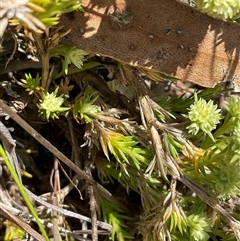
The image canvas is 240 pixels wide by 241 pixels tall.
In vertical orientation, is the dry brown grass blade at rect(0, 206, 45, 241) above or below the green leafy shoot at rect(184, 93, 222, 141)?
below

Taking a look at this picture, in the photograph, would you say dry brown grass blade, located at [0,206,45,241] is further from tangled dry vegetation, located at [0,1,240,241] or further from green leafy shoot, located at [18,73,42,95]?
green leafy shoot, located at [18,73,42,95]

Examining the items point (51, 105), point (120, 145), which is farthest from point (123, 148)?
point (51, 105)

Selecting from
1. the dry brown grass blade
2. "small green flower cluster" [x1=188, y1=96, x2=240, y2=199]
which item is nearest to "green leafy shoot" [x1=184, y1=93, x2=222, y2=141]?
"small green flower cluster" [x1=188, y1=96, x2=240, y2=199]

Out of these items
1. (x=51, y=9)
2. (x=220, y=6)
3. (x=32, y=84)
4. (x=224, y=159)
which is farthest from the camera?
(x=32, y=84)

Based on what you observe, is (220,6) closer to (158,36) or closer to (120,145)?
(158,36)

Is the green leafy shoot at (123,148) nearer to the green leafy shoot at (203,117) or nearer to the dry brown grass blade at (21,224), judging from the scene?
the green leafy shoot at (203,117)

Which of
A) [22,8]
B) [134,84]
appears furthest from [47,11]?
[134,84]

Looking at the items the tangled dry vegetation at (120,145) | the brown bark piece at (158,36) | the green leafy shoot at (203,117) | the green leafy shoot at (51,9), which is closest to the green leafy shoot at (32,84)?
the tangled dry vegetation at (120,145)
